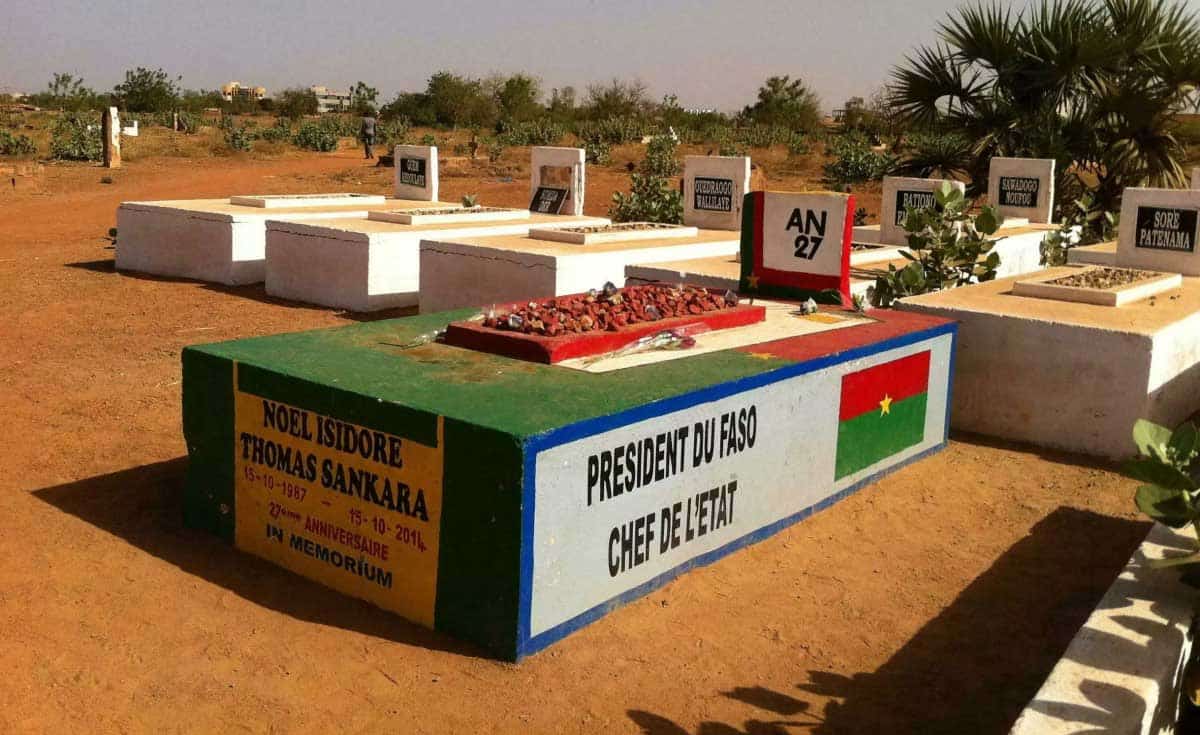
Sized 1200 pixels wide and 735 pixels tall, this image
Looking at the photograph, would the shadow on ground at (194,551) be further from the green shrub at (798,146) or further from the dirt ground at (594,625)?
the green shrub at (798,146)

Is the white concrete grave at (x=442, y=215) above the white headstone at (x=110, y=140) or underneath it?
underneath

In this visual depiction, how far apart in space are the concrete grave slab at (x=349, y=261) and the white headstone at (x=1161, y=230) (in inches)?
215

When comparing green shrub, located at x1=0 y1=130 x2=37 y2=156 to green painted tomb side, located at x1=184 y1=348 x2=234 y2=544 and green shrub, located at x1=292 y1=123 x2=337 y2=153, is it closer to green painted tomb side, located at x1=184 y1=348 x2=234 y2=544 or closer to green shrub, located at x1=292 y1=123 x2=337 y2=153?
green shrub, located at x1=292 y1=123 x2=337 y2=153

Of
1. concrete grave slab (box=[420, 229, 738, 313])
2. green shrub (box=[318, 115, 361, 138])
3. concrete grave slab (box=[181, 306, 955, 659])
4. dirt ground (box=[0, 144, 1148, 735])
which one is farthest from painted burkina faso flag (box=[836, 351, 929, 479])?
green shrub (box=[318, 115, 361, 138])

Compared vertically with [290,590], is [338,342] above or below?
above

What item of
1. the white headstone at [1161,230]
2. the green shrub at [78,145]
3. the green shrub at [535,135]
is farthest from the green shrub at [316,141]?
the white headstone at [1161,230]

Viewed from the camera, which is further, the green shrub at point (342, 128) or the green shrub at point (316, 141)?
the green shrub at point (342, 128)

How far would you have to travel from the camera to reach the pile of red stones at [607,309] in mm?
5102

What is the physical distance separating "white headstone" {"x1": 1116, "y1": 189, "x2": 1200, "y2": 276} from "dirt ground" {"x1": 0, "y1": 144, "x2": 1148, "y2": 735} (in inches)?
150

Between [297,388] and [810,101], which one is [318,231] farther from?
[810,101]

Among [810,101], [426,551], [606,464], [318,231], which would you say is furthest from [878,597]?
[810,101]

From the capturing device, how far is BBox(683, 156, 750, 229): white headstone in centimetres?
1185

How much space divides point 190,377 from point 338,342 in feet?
2.09

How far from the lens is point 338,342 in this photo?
197 inches
